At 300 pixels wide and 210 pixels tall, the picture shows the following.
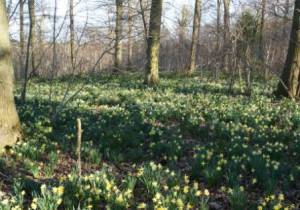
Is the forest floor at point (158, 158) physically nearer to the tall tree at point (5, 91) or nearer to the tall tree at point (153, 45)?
the tall tree at point (5, 91)

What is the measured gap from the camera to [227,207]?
4312 mm

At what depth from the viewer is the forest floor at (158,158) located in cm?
414

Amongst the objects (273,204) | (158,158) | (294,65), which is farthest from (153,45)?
(273,204)

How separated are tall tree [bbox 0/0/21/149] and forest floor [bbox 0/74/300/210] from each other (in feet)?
0.85

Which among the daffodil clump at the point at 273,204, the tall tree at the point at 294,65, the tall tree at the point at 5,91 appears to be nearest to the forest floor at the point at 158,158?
the daffodil clump at the point at 273,204

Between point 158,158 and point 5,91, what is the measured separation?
2.51 m

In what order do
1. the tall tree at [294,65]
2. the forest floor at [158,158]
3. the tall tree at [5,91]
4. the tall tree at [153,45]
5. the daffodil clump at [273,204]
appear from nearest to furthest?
the daffodil clump at [273,204] → the forest floor at [158,158] → the tall tree at [5,91] → the tall tree at [294,65] → the tall tree at [153,45]

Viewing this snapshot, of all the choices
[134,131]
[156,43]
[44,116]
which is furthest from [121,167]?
[156,43]

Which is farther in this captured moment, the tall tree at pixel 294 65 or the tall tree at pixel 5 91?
the tall tree at pixel 294 65

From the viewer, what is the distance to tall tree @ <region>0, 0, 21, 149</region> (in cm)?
596

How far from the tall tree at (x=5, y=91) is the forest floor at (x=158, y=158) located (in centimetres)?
26

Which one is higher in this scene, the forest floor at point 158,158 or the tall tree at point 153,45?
the tall tree at point 153,45

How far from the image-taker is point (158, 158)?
19.8 ft

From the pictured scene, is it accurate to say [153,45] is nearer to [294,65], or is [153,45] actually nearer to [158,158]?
[294,65]
